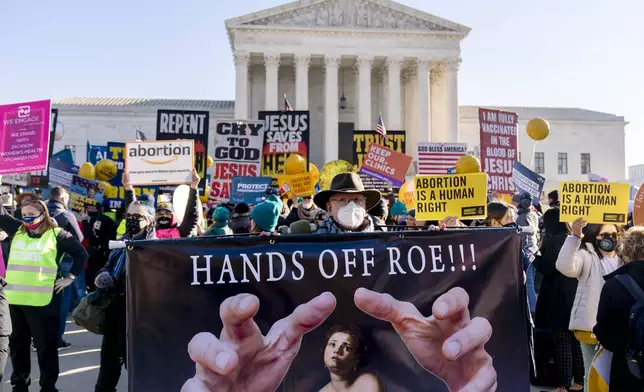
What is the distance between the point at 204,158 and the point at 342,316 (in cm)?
738

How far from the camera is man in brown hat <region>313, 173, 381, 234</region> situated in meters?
4.27

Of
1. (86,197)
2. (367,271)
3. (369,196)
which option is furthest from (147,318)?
(86,197)

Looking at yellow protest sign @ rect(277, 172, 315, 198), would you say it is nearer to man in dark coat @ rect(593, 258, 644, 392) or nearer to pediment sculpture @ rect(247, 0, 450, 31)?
man in dark coat @ rect(593, 258, 644, 392)

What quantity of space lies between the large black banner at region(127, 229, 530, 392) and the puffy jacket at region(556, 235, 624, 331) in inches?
63.2

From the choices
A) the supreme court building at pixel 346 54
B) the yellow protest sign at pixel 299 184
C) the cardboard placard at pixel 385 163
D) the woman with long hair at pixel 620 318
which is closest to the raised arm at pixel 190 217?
the woman with long hair at pixel 620 318

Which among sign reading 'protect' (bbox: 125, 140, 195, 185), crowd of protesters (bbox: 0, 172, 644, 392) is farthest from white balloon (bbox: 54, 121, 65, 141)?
crowd of protesters (bbox: 0, 172, 644, 392)

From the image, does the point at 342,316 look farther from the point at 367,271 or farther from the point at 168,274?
the point at 168,274

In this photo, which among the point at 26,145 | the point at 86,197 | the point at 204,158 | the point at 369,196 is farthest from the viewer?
the point at 86,197

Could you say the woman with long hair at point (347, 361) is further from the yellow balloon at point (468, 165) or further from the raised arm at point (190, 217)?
the yellow balloon at point (468, 165)

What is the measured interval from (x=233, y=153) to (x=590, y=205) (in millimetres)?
7704

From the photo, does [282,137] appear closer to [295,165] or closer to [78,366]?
[295,165]

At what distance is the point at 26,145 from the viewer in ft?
30.1

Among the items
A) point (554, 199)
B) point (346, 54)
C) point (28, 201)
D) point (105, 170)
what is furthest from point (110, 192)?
point (346, 54)

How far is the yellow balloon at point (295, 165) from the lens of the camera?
12680 millimetres
